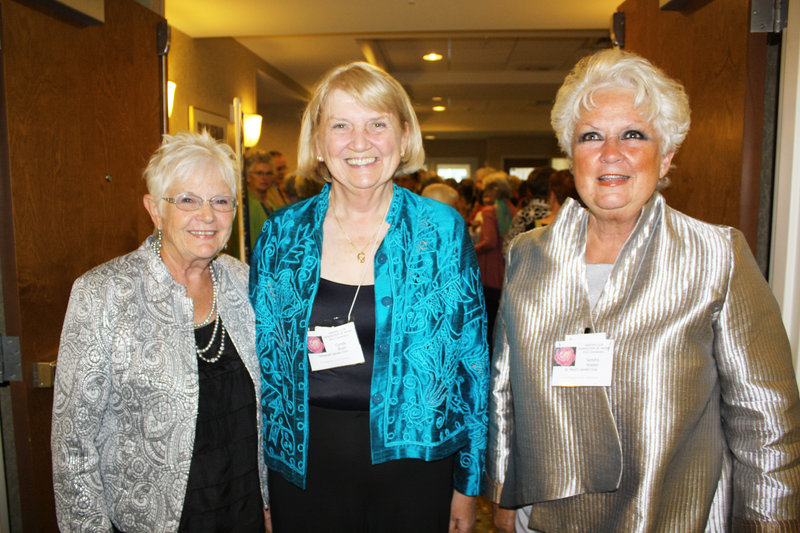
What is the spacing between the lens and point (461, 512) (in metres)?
1.55

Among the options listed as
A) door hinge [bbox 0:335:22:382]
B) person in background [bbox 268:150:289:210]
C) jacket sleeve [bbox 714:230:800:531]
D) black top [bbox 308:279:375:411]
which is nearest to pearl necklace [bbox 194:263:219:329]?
black top [bbox 308:279:375:411]

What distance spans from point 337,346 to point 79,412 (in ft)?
2.18

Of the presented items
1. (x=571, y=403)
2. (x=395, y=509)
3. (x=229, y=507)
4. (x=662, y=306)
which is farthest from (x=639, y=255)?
(x=229, y=507)

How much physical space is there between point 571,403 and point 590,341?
0.51 feet

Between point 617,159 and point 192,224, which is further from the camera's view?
point 192,224

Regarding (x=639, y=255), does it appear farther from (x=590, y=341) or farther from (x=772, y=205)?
(x=772, y=205)

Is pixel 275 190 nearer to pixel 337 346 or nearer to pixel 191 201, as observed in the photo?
pixel 191 201

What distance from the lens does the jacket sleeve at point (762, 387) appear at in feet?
3.76

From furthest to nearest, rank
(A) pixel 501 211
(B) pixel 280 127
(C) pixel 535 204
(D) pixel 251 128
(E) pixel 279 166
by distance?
(B) pixel 280 127 → (E) pixel 279 166 → (D) pixel 251 128 → (A) pixel 501 211 → (C) pixel 535 204

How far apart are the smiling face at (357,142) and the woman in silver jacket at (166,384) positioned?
0.35 metres

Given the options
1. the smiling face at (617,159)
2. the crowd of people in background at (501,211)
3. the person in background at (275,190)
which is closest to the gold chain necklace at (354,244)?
the smiling face at (617,159)

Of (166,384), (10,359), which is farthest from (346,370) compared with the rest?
(10,359)

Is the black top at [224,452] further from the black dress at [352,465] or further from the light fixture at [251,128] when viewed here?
the light fixture at [251,128]

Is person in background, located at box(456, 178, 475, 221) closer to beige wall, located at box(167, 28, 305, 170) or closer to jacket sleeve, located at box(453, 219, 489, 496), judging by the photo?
beige wall, located at box(167, 28, 305, 170)
